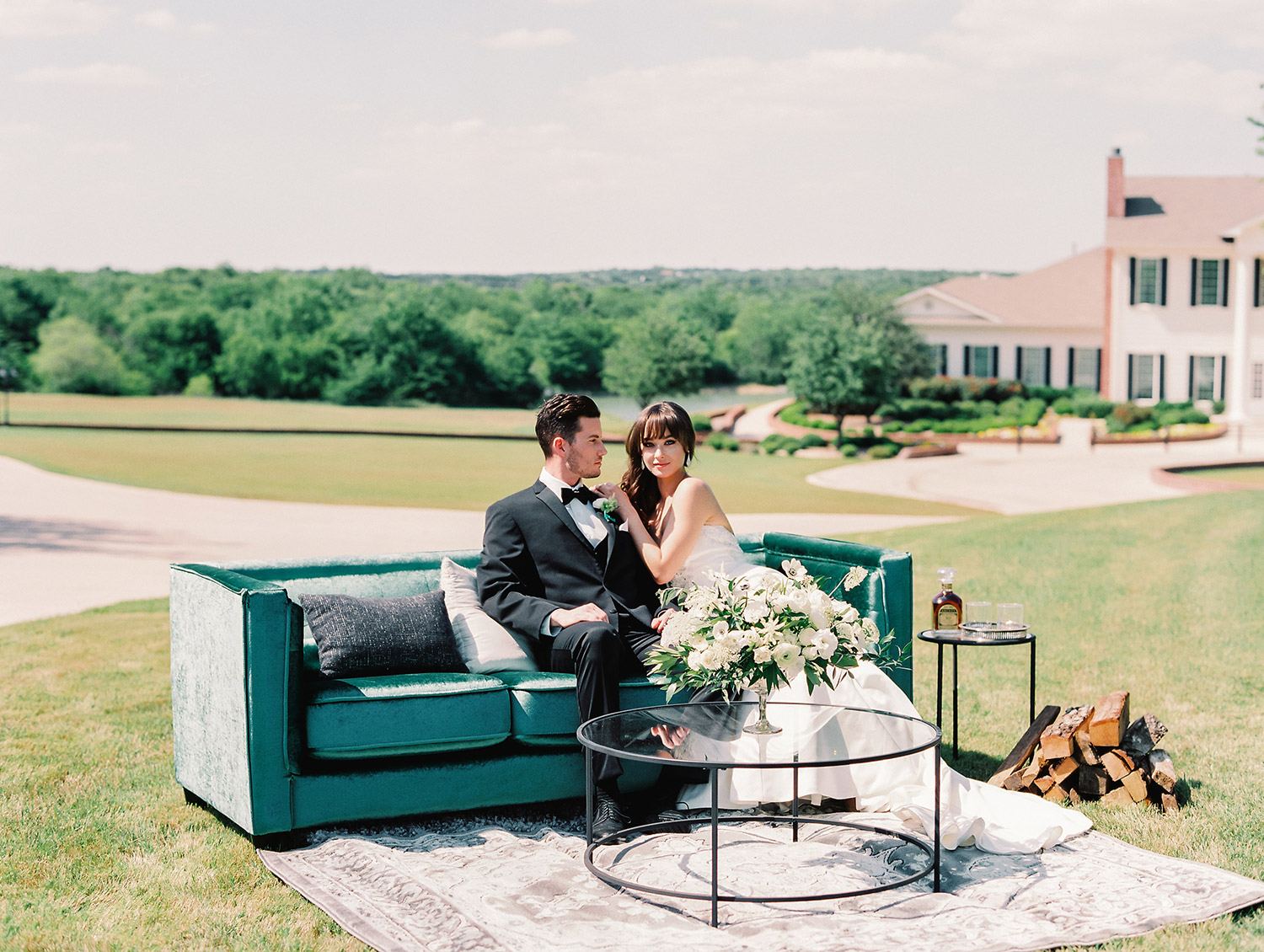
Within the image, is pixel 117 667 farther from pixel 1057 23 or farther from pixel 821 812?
pixel 1057 23

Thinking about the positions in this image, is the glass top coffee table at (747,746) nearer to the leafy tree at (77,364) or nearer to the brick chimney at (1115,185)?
the brick chimney at (1115,185)

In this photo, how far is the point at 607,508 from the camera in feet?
16.9

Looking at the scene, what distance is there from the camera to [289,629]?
179 inches

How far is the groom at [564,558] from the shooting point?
5.10m

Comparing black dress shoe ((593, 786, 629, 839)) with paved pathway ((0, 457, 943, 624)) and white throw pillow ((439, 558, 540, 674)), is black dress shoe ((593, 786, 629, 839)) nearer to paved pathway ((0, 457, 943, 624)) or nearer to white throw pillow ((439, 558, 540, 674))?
white throw pillow ((439, 558, 540, 674))

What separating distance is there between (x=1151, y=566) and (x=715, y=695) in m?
7.76

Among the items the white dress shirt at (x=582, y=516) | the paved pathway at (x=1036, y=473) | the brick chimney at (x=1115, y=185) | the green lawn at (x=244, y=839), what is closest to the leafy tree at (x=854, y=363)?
the paved pathway at (x=1036, y=473)

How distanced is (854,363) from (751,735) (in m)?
38.4

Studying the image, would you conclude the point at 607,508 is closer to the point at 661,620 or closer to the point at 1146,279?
the point at 661,620


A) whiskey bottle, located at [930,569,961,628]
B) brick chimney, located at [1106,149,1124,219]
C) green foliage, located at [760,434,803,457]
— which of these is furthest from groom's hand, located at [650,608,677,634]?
brick chimney, located at [1106,149,1124,219]

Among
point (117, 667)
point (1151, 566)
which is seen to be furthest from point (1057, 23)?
point (117, 667)

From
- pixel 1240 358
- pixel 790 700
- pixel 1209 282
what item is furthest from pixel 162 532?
pixel 1209 282

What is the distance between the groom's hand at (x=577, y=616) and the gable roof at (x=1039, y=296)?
131 ft

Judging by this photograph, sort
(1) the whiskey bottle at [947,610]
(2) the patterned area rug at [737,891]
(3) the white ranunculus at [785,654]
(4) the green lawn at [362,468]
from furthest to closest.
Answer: (4) the green lawn at [362,468]
(1) the whiskey bottle at [947,610]
(3) the white ranunculus at [785,654]
(2) the patterned area rug at [737,891]
